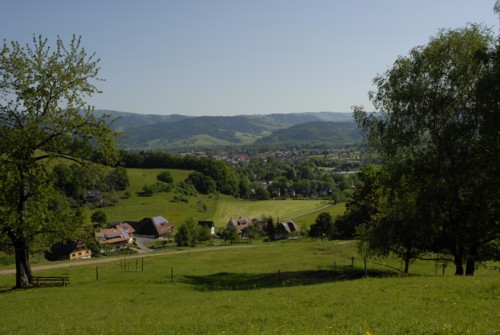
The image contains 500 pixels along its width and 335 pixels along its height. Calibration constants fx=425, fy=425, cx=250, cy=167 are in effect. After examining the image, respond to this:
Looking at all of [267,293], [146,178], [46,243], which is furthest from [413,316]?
[146,178]

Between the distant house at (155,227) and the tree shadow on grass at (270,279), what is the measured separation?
3853 inches

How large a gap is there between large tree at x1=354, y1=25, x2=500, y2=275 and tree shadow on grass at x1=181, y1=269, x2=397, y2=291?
24.4 ft

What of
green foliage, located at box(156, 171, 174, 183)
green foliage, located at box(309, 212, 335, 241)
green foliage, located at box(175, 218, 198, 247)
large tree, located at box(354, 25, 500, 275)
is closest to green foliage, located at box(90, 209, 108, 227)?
green foliage, located at box(175, 218, 198, 247)

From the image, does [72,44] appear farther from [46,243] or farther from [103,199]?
[46,243]

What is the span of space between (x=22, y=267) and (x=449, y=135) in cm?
3551

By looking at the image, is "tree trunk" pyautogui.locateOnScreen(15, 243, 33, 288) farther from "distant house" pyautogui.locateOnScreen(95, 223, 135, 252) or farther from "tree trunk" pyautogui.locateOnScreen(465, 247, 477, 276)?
"distant house" pyautogui.locateOnScreen(95, 223, 135, 252)

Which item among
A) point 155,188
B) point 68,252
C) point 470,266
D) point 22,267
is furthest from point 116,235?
point 470,266

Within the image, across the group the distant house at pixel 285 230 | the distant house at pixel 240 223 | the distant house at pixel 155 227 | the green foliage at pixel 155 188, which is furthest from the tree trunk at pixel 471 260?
the green foliage at pixel 155 188

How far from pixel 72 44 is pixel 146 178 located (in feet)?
532

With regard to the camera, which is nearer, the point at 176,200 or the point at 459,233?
the point at 459,233

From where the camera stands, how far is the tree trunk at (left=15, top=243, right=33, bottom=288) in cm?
3369

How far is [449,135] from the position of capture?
3284 centimetres

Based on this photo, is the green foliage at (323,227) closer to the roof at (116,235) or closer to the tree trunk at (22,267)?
the roof at (116,235)

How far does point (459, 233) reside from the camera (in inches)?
1364
